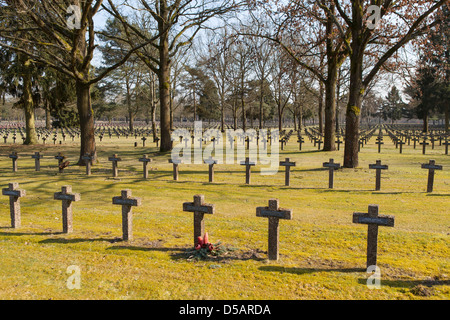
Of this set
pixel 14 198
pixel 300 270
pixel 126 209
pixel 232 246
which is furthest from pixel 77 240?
pixel 300 270

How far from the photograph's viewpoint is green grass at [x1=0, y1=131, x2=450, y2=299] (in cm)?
466

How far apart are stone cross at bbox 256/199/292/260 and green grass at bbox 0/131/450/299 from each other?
220mm

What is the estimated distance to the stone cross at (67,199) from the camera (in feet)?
22.6

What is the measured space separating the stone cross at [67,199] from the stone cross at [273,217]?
3763 mm

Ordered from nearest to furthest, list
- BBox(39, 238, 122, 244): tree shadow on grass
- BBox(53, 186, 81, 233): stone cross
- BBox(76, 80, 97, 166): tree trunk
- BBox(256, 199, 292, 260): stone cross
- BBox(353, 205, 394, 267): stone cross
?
BBox(353, 205, 394, 267): stone cross, BBox(256, 199, 292, 260): stone cross, BBox(39, 238, 122, 244): tree shadow on grass, BBox(53, 186, 81, 233): stone cross, BBox(76, 80, 97, 166): tree trunk

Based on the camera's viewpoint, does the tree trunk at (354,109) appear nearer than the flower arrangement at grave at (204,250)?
No

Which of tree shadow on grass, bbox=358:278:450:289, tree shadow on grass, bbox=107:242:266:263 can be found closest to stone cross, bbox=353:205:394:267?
tree shadow on grass, bbox=358:278:450:289

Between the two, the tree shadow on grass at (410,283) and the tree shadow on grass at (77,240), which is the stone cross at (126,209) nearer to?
the tree shadow on grass at (77,240)

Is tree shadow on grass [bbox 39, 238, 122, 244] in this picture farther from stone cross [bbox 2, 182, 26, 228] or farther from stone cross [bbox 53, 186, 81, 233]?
stone cross [bbox 2, 182, 26, 228]

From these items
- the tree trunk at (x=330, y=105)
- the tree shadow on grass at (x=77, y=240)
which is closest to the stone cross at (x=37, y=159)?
the tree shadow on grass at (x=77, y=240)

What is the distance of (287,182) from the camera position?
12633 mm

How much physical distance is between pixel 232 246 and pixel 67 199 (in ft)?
11.2
